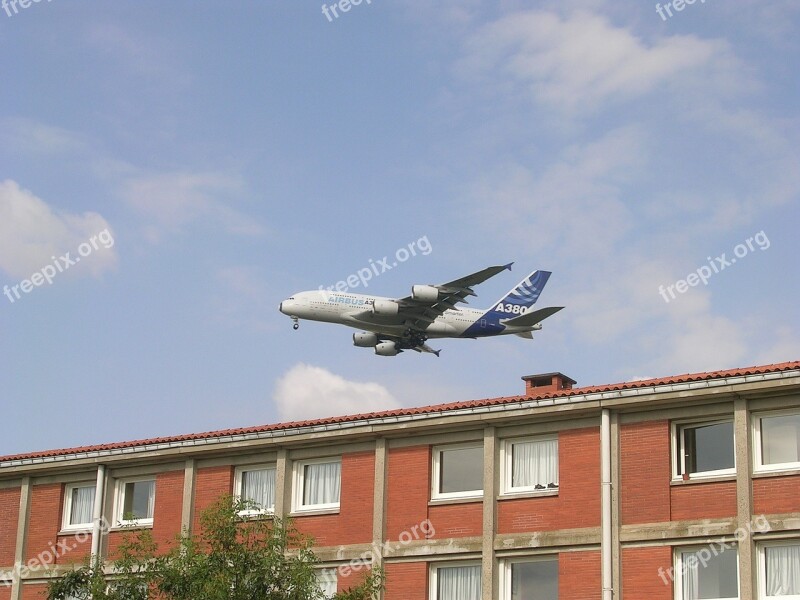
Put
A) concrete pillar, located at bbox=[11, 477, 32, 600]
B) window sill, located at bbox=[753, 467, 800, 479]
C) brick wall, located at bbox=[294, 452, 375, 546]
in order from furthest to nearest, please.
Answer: concrete pillar, located at bbox=[11, 477, 32, 600] < brick wall, located at bbox=[294, 452, 375, 546] < window sill, located at bbox=[753, 467, 800, 479]

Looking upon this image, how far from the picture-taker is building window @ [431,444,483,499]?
32.8 m

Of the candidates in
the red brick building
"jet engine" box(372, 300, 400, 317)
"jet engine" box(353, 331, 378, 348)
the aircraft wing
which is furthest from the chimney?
"jet engine" box(353, 331, 378, 348)

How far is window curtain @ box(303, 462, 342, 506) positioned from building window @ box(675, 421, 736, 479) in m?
8.38

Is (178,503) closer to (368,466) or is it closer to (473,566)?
(368,466)

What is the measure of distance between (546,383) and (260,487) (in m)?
7.39

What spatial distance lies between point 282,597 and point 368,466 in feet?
27.6

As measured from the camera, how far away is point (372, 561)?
32906mm

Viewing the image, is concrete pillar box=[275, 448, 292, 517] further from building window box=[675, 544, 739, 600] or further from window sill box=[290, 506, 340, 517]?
building window box=[675, 544, 739, 600]

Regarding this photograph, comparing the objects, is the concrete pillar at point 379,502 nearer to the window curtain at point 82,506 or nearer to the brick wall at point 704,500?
the brick wall at point 704,500

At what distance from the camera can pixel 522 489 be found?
105 ft

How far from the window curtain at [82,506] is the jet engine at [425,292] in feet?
99.4

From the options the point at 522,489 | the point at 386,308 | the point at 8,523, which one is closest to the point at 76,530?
the point at 8,523

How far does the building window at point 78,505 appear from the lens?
38.0 metres

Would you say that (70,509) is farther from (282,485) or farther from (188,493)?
(282,485)
